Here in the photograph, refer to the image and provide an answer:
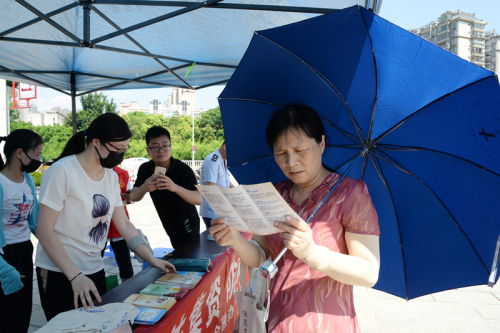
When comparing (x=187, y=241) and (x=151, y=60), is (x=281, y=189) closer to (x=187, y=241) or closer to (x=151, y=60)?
(x=187, y=241)

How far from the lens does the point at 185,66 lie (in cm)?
497

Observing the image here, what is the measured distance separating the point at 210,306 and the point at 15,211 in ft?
5.87

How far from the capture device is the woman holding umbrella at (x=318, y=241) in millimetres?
1177

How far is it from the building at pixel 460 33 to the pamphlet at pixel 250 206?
8674cm

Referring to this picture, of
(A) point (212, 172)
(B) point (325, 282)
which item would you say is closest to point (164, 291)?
(B) point (325, 282)

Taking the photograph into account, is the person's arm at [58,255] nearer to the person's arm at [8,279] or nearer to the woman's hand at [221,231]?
the person's arm at [8,279]

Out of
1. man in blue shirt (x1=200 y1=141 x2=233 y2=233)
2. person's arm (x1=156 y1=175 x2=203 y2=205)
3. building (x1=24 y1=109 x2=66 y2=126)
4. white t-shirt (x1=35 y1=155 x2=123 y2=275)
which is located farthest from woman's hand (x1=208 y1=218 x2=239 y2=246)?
building (x1=24 y1=109 x2=66 y2=126)

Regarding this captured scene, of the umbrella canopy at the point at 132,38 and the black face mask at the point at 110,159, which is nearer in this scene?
the black face mask at the point at 110,159

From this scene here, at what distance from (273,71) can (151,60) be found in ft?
12.3

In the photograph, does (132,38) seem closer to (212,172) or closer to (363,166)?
(212,172)

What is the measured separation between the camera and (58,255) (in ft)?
5.63

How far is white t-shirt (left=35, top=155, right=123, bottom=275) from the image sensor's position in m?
1.80

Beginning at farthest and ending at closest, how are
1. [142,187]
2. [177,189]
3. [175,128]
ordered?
[175,128] → [142,187] → [177,189]

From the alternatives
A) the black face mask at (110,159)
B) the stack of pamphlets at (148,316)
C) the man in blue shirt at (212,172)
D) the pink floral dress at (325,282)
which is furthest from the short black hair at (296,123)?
the man in blue shirt at (212,172)
